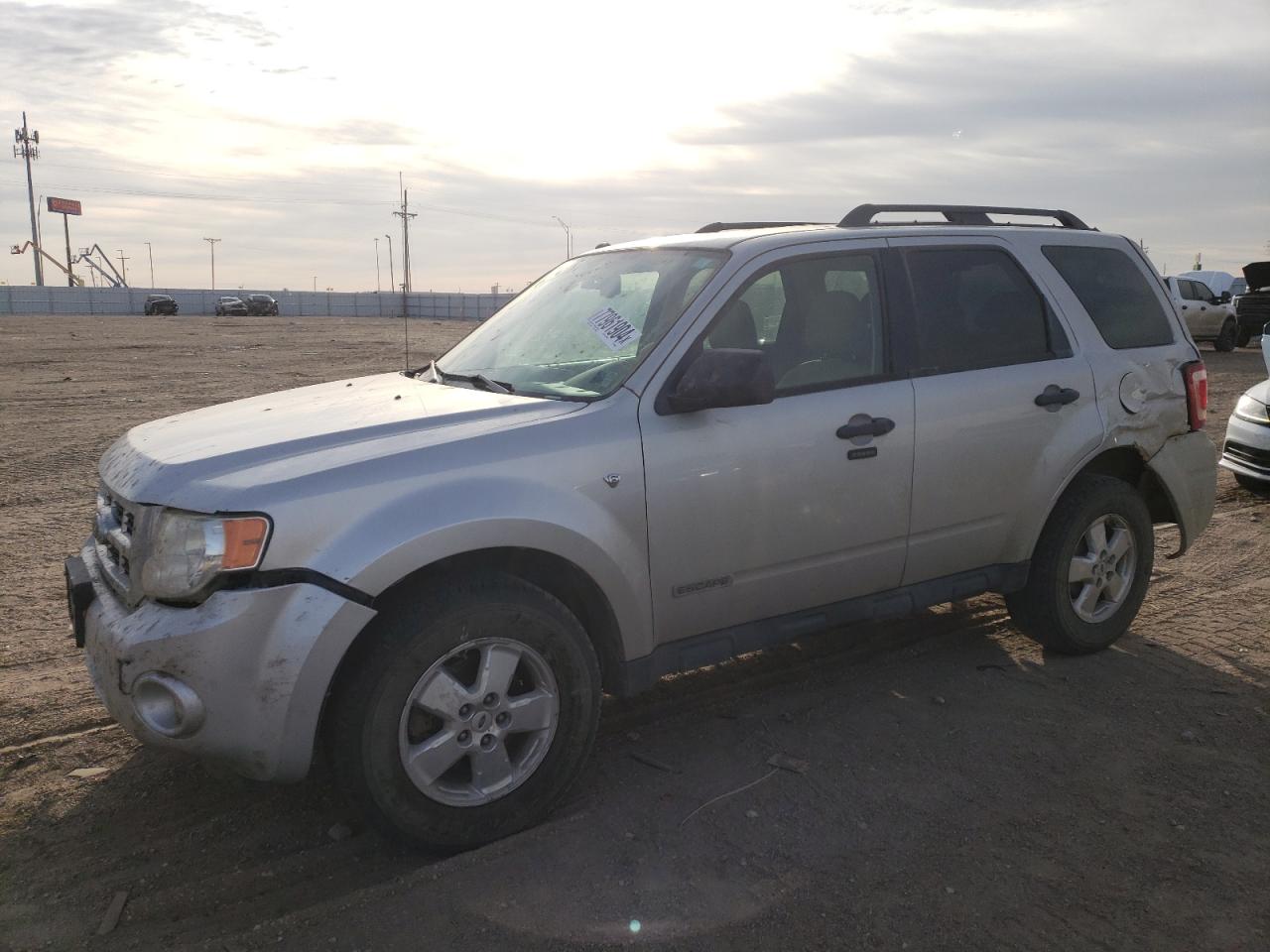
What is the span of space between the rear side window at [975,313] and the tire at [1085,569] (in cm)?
71

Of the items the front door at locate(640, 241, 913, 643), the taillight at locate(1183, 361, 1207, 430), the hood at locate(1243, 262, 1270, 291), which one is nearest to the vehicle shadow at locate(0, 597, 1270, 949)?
the front door at locate(640, 241, 913, 643)

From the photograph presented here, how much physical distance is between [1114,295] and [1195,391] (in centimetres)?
61

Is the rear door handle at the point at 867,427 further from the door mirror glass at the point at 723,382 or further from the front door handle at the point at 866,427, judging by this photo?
the door mirror glass at the point at 723,382

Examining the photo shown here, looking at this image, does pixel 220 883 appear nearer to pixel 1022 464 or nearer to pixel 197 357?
pixel 1022 464

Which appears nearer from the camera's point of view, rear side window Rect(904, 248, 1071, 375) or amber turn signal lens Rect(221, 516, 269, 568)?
amber turn signal lens Rect(221, 516, 269, 568)

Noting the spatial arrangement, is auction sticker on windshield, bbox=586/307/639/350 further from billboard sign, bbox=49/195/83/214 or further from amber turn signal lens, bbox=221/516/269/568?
billboard sign, bbox=49/195/83/214

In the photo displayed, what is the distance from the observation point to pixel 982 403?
4.41m

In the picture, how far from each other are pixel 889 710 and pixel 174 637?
2.83 metres

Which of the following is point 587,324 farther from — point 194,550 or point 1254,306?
point 1254,306

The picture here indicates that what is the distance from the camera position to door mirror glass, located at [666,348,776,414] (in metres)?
3.55

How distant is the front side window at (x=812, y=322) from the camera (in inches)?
155

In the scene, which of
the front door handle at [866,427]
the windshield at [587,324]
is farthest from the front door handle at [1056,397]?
the windshield at [587,324]

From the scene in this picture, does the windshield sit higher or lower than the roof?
lower

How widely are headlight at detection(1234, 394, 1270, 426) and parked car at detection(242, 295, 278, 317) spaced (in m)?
60.6
